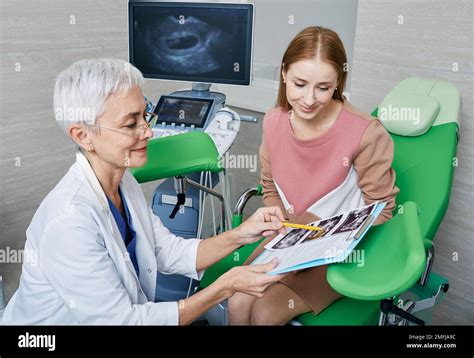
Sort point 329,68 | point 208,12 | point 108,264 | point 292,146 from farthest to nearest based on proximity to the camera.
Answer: point 208,12
point 292,146
point 329,68
point 108,264

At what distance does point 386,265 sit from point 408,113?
0.79m

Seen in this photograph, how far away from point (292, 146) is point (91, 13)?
1.59m

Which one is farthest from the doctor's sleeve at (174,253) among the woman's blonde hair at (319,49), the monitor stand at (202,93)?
the monitor stand at (202,93)

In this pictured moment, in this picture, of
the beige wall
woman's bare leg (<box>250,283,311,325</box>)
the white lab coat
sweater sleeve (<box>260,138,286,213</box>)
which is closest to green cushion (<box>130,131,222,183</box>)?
sweater sleeve (<box>260,138,286,213</box>)

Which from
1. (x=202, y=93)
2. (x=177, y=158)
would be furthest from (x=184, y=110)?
(x=177, y=158)

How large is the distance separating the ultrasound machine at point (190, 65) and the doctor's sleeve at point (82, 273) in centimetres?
83

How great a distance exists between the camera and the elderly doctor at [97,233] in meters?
1.20

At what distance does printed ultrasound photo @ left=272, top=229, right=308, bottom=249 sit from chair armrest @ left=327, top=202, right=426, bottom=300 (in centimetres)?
13

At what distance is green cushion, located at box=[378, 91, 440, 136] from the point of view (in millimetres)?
1723

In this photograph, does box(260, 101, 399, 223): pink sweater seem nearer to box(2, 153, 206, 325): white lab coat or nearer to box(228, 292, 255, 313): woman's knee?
box(228, 292, 255, 313): woman's knee

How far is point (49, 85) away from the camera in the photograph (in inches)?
105

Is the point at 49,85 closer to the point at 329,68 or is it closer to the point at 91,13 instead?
the point at 91,13
